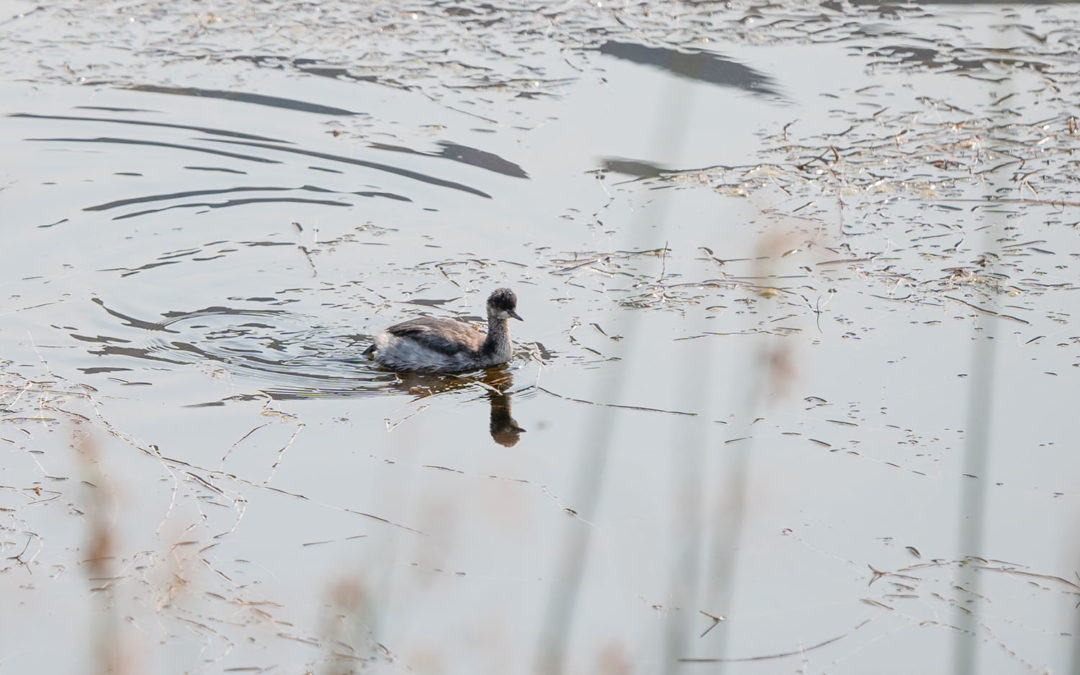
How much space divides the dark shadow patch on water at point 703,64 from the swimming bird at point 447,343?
Answer: 14.1 feet

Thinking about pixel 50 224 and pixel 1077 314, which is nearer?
pixel 1077 314

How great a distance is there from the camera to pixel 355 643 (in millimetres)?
5000

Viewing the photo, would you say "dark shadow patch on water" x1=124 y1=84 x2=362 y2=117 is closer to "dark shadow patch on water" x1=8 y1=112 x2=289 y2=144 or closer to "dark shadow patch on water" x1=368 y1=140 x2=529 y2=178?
"dark shadow patch on water" x1=8 y1=112 x2=289 y2=144

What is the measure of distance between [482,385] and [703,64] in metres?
5.57

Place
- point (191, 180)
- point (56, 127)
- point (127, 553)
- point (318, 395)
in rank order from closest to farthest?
point (127, 553)
point (318, 395)
point (191, 180)
point (56, 127)

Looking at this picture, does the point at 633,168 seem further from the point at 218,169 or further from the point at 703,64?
the point at 218,169

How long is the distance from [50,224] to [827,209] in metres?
5.45

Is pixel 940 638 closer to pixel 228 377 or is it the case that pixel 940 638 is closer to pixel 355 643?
pixel 355 643

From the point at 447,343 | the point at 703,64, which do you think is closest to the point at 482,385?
the point at 447,343

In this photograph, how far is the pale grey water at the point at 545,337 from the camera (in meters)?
5.25

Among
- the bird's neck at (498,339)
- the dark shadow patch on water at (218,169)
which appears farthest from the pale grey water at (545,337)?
the bird's neck at (498,339)

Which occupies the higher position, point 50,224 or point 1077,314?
point 1077,314

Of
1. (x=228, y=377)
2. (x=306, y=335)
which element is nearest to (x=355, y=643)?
(x=228, y=377)

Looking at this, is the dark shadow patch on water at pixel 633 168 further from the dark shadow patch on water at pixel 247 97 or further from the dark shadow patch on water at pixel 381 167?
the dark shadow patch on water at pixel 247 97
